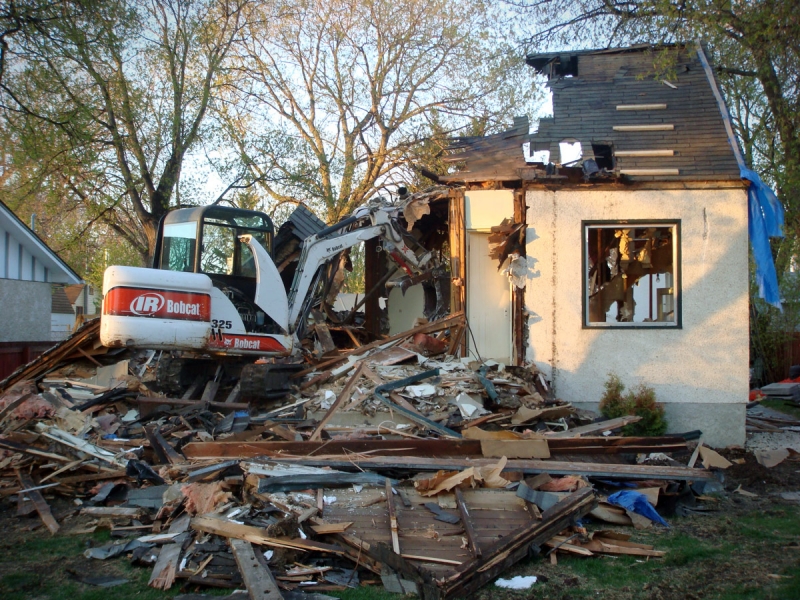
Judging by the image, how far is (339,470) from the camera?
6949 mm

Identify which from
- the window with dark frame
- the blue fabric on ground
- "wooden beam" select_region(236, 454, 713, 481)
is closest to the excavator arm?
the window with dark frame

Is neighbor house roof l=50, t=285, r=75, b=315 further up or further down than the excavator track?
further up

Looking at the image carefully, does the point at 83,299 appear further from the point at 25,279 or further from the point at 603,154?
the point at 603,154

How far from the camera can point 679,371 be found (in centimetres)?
1059

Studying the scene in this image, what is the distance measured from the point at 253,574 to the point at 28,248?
1431 centimetres

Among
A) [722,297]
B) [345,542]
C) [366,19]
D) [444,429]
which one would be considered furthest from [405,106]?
[345,542]

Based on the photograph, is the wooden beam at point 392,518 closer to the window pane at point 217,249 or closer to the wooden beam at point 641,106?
the window pane at point 217,249

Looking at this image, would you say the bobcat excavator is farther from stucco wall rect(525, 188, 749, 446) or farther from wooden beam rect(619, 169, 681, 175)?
wooden beam rect(619, 169, 681, 175)

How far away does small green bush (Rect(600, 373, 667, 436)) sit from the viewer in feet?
33.2

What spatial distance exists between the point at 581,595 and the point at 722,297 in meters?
Answer: 7.07

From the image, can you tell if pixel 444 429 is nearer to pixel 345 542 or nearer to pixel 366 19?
pixel 345 542

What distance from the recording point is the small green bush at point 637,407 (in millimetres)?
10133

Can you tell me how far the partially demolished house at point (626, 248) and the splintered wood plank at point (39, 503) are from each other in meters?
6.65

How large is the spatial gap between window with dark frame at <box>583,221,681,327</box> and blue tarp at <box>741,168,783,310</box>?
113cm
